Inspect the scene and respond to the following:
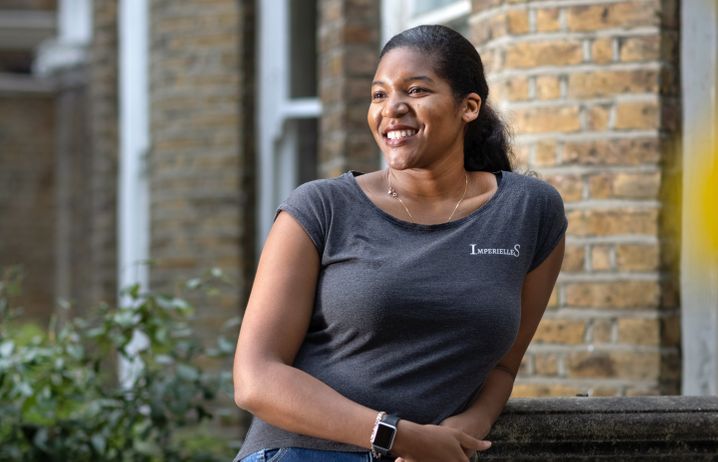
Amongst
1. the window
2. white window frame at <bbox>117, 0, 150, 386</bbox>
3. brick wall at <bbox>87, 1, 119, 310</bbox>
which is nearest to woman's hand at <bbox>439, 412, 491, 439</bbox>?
the window

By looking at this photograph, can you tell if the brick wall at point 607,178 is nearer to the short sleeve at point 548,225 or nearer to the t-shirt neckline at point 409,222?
the short sleeve at point 548,225

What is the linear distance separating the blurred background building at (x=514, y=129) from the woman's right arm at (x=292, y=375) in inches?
71.5

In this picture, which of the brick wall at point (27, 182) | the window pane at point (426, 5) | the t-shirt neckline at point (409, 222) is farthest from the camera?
the brick wall at point (27, 182)

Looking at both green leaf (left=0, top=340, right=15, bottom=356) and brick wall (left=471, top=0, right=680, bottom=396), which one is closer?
brick wall (left=471, top=0, right=680, bottom=396)

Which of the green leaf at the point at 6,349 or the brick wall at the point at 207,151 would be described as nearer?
the green leaf at the point at 6,349

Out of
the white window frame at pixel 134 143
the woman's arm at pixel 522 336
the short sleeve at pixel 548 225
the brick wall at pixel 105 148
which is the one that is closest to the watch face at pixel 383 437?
the woman's arm at pixel 522 336

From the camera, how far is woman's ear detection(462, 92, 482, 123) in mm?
3051

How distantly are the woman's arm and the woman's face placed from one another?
0.35 meters

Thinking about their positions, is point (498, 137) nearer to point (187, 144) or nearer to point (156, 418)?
point (156, 418)

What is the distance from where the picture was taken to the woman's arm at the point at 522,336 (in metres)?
2.96

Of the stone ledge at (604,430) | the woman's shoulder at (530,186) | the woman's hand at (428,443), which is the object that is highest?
the woman's shoulder at (530,186)

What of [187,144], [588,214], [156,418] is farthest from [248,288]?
[588,214]

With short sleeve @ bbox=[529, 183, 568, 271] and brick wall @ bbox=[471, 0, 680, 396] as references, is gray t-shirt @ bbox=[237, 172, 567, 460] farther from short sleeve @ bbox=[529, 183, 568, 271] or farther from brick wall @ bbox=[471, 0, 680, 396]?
brick wall @ bbox=[471, 0, 680, 396]

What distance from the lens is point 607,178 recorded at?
4.55 metres
